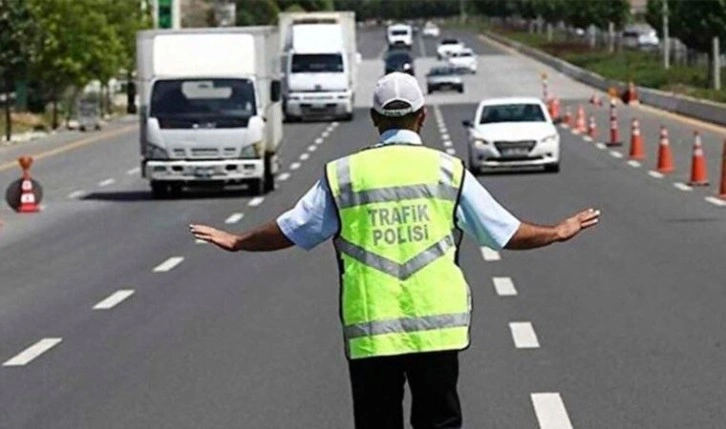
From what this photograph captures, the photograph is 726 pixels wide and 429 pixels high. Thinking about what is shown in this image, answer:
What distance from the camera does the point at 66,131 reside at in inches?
2512

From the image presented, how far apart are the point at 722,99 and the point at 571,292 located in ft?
151

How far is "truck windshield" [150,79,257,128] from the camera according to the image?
1259 inches

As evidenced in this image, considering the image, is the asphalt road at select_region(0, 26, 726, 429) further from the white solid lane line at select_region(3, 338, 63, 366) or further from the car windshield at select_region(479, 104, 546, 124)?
the car windshield at select_region(479, 104, 546, 124)

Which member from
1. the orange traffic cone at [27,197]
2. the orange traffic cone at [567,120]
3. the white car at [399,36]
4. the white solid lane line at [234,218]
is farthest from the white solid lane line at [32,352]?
the white car at [399,36]

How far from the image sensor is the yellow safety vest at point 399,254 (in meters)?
6.58

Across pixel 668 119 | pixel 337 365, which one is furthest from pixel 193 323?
pixel 668 119

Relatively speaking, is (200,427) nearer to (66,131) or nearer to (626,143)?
(626,143)

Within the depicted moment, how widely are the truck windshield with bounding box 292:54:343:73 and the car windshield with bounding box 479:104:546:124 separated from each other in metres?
25.8

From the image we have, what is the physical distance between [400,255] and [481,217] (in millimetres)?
353

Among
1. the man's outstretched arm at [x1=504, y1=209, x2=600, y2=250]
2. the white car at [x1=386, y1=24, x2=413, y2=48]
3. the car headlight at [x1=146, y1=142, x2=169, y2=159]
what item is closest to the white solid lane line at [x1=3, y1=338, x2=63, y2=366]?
the man's outstretched arm at [x1=504, y1=209, x2=600, y2=250]

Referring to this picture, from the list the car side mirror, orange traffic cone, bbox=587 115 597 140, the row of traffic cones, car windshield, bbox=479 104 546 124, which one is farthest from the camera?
orange traffic cone, bbox=587 115 597 140

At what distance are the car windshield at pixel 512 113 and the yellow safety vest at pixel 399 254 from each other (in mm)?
29800

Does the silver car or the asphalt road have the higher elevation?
the asphalt road

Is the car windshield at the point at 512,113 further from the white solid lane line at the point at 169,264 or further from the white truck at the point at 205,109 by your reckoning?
the white solid lane line at the point at 169,264
